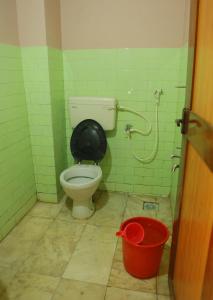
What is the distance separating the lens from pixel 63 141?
2.43m

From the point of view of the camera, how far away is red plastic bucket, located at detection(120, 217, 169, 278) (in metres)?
1.43

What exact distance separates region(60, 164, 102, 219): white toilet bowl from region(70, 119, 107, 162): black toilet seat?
0.12m

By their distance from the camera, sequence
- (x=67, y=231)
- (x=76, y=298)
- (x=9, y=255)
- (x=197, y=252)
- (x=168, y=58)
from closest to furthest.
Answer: (x=197, y=252) < (x=76, y=298) < (x=9, y=255) < (x=67, y=231) < (x=168, y=58)

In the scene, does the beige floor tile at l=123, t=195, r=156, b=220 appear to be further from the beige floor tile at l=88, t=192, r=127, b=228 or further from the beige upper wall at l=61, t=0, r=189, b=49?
the beige upper wall at l=61, t=0, r=189, b=49

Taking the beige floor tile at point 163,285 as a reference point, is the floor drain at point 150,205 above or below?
above

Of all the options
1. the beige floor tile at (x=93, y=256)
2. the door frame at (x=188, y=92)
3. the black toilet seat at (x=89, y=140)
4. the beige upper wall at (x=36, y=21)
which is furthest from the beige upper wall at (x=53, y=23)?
the beige floor tile at (x=93, y=256)

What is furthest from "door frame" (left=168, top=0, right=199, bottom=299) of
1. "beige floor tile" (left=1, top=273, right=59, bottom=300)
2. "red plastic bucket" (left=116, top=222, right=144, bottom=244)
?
"beige floor tile" (left=1, top=273, right=59, bottom=300)

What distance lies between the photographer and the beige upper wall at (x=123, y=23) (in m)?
2.00

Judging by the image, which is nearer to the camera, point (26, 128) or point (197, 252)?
point (197, 252)

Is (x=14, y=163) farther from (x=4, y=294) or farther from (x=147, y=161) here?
(x=147, y=161)

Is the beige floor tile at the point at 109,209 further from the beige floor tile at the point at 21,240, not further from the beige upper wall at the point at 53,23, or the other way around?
the beige upper wall at the point at 53,23

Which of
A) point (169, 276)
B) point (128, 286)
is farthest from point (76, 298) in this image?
point (169, 276)

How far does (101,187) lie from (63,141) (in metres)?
0.64

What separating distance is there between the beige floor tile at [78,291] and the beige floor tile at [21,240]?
0.37 m
